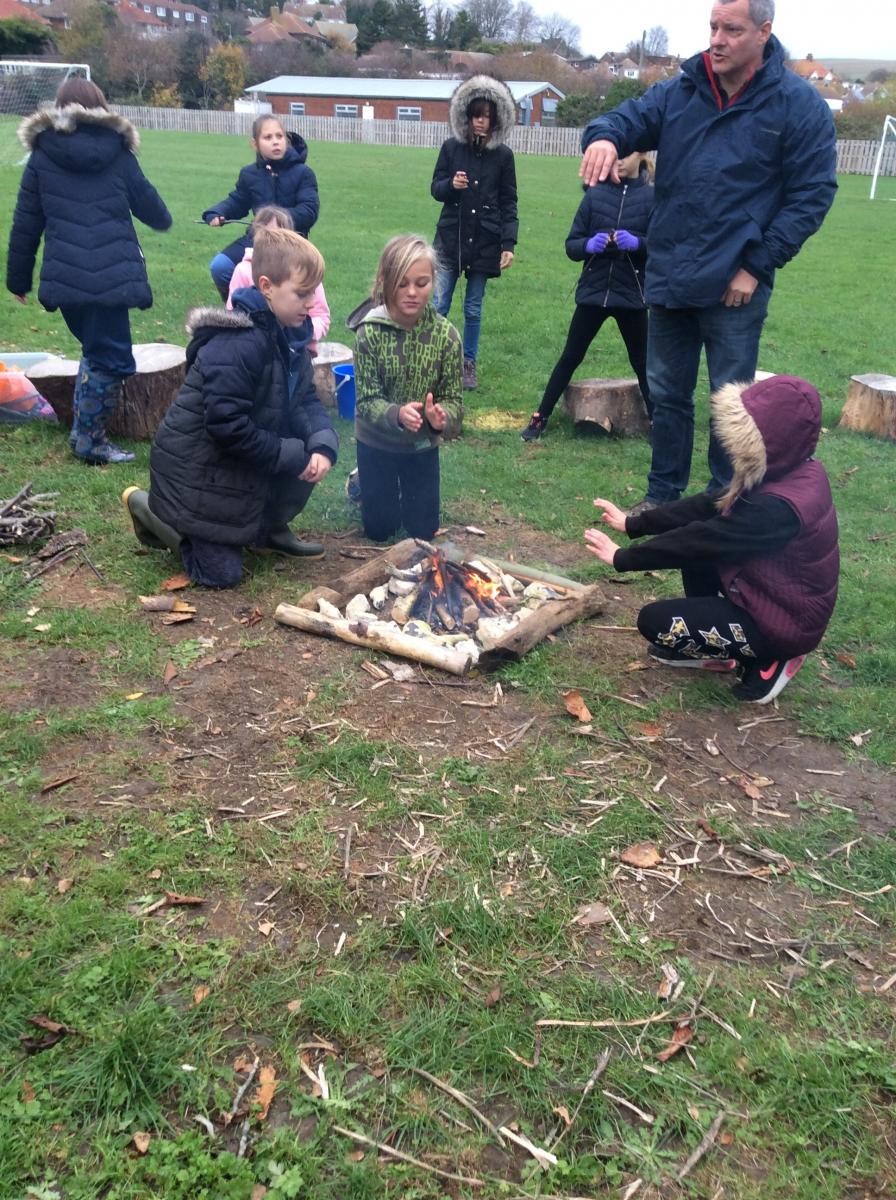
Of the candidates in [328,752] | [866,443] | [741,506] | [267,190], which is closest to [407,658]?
[328,752]

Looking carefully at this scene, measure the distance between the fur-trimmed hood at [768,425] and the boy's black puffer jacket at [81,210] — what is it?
12.4 feet

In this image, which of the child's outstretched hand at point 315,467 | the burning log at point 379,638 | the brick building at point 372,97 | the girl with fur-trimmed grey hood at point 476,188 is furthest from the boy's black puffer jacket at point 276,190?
the brick building at point 372,97

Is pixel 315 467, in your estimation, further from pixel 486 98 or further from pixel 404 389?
pixel 486 98

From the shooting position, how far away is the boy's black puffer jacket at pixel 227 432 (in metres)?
4.39

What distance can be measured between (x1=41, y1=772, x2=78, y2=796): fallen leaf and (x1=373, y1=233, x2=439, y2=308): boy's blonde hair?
8.94ft

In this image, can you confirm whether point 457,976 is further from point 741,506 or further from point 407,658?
point 741,506

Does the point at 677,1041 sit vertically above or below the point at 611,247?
below

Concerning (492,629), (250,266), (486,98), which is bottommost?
(492,629)

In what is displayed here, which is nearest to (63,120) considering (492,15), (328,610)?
(328,610)

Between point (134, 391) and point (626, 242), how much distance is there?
338 centimetres

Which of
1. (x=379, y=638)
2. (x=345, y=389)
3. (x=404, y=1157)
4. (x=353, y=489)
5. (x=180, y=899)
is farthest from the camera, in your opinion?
(x=345, y=389)

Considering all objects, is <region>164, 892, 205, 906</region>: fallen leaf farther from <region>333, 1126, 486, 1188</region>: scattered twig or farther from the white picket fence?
the white picket fence

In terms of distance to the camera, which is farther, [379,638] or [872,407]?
[872,407]

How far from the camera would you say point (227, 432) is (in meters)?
4.37
